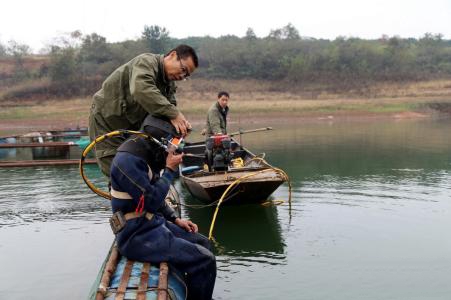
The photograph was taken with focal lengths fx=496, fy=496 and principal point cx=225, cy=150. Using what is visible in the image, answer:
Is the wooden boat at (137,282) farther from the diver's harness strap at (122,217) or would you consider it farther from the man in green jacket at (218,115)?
the man in green jacket at (218,115)

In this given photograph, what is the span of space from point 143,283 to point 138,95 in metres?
1.57

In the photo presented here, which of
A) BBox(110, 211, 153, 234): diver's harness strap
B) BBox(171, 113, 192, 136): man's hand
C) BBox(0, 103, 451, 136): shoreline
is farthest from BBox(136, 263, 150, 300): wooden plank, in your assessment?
BBox(0, 103, 451, 136): shoreline

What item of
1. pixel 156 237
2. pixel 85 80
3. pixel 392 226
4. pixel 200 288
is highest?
pixel 85 80

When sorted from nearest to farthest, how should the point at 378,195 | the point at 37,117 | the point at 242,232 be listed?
the point at 242,232, the point at 378,195, the point at 37,117

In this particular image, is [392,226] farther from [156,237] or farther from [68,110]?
[68,110]

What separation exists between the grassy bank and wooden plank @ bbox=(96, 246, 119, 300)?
111 ft

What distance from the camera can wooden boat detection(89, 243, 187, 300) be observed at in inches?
149

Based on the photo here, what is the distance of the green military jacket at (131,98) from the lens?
14.1ft

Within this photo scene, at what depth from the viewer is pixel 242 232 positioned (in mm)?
8641

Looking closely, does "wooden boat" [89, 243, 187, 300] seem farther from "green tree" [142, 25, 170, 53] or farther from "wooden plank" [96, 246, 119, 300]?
"green tree" [142, 25, 170, 53]

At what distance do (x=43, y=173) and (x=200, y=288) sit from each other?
12.7 metres

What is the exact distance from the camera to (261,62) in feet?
201

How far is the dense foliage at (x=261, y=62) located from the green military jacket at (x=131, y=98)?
4847 centimetres

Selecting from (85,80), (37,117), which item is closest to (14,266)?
(37,117)
